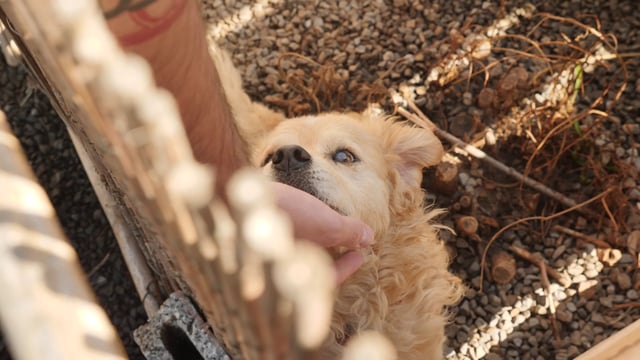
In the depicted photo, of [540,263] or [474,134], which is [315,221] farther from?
[474,134]

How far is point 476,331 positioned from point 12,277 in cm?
195

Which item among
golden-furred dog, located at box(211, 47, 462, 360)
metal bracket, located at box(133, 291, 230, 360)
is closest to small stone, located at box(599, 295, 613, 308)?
golden-furred dog, located at box(211, 47, 462, 360)

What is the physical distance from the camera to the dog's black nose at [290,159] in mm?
1634

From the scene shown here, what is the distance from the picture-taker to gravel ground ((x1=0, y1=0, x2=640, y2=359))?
Answer: 220cm

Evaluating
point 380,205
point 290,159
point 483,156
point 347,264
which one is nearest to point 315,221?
point 347,264

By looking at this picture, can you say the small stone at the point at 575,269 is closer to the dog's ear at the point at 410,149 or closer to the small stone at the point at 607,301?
the small stone at the point at 607,301

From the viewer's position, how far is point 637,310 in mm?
2150

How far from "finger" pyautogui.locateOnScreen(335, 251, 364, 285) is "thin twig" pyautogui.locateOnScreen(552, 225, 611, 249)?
1.08 meters

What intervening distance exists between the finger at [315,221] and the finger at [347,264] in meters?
0.13

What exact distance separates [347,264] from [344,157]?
0.39 metres

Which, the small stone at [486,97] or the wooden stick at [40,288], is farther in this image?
the small stone at [486,97]

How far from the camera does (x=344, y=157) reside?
5.94 ft

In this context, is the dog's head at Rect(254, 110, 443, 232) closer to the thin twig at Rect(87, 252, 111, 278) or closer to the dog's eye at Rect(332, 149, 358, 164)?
the dog's eye at Rect(332, 149, 358, 164)

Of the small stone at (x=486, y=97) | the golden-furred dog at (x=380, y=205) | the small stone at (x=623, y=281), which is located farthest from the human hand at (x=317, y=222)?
the small stone at (x=486, y=97)
